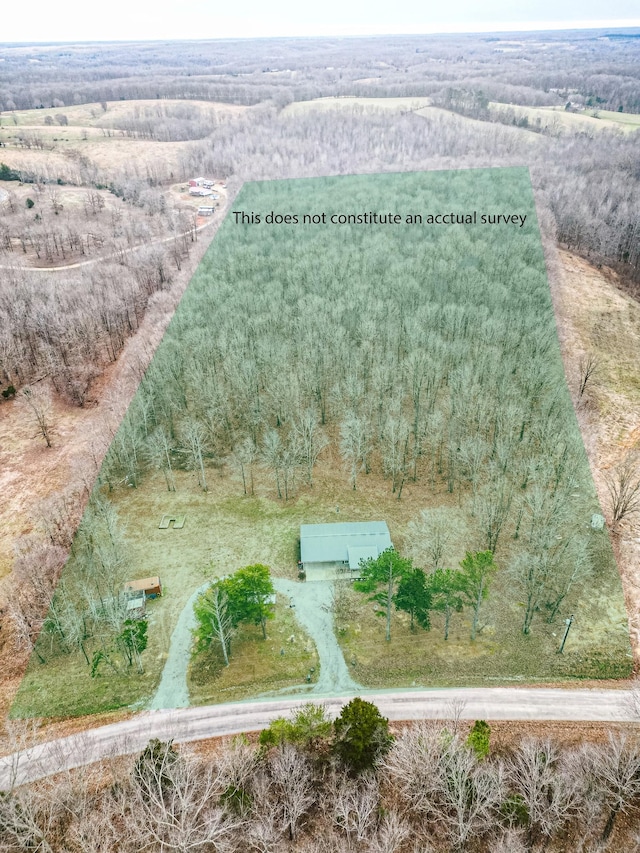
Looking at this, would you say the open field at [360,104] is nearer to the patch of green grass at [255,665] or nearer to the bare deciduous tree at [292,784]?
the patch of green grass at [255,665]

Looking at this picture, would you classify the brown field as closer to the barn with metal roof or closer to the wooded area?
the barn with metal roof

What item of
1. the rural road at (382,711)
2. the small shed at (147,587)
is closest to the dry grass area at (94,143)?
the small shed at (147,587)

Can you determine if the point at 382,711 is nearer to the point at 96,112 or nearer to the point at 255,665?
the point at 255,665

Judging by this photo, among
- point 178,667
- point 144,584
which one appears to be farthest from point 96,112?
point 178,667

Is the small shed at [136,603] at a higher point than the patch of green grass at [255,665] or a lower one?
higher

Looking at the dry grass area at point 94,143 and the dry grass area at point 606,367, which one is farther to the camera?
the dry grass area at point 94,143

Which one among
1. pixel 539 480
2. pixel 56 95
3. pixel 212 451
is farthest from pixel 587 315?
pixel 56 95
